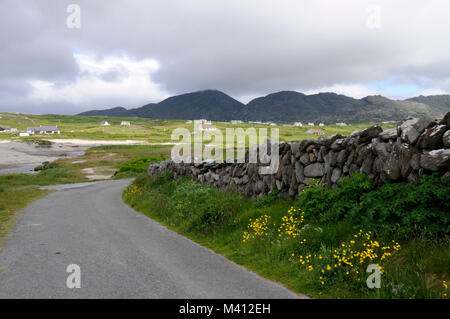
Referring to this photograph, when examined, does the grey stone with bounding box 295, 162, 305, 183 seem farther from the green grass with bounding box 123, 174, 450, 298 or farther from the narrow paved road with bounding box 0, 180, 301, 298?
the narrow paved road with bounding box 0, 180, 301, 298

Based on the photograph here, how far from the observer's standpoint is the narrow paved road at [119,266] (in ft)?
21.7

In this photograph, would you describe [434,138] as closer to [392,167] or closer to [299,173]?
[392,167]

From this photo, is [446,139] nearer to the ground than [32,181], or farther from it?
farther from it

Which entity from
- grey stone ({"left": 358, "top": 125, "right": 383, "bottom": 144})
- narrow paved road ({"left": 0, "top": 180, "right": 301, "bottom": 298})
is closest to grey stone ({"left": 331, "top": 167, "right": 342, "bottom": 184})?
grey stone ({"left": 358, "top": 125, "right": 383, "bottom": 144})

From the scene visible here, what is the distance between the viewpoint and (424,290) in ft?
18.0

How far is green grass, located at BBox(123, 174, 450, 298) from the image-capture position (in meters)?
5.84

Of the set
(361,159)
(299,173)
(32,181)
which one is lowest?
(32,181)

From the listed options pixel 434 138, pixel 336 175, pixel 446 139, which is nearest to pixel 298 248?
pixel 336 175

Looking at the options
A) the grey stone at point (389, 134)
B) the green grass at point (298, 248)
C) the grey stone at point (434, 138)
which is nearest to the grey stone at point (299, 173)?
the green grass at point (298, 248)

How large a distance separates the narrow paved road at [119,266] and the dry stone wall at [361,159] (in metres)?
3.80

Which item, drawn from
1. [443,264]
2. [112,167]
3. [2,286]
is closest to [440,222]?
[443,264]

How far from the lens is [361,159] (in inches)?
346

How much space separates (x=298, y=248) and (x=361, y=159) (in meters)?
3.02
